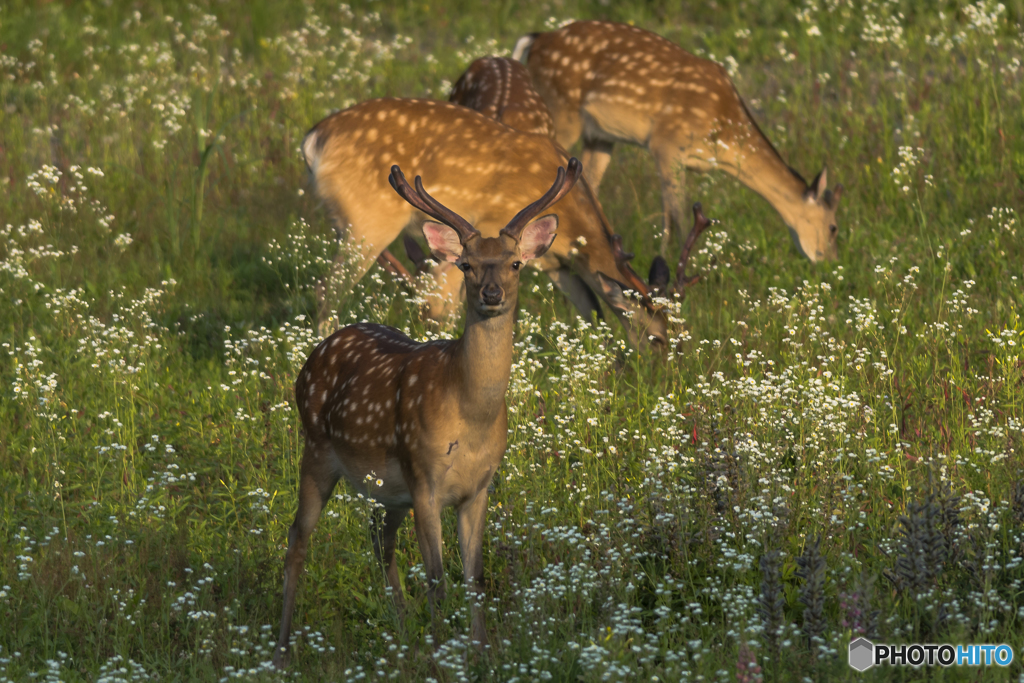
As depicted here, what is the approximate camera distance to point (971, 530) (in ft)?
14.5

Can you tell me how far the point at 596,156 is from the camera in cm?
994

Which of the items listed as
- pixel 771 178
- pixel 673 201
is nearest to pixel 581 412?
pixel 673 201

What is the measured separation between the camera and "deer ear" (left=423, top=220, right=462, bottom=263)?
473 cm

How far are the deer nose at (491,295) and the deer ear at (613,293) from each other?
301 centimetres

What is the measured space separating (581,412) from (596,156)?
15.4ft

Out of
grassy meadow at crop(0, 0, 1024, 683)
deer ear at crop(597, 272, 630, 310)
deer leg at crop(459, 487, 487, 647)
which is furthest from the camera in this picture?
deer ear at crop(597, 272, 630, 310)

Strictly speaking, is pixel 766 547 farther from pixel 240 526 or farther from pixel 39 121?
pixel 39 121

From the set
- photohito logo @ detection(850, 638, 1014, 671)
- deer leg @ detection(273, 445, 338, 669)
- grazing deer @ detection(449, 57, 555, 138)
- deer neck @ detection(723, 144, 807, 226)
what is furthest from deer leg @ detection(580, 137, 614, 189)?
photohito logo @ detection(850, 638, 1014, 671)

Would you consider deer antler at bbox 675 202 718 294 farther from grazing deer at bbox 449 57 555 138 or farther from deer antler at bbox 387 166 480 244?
deer antler at bbox 387 166 480 244

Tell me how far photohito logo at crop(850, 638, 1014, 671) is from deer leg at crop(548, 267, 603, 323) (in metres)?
3.96

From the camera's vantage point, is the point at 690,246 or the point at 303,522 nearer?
the point at 303,522

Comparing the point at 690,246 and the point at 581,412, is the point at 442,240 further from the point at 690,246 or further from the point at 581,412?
the point at 690,246

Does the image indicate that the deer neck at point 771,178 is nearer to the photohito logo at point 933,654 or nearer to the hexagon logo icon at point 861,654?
the photohito logo at point 933,654

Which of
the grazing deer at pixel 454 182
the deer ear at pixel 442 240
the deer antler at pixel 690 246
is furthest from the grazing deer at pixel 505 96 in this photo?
the deer ear at pixel 442 240
